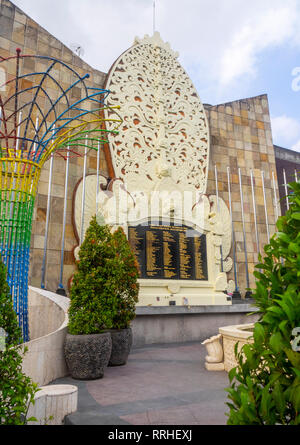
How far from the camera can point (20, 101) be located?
29.5ft

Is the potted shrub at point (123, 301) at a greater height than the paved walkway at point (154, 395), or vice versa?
the potted shrub at point (123, 301)

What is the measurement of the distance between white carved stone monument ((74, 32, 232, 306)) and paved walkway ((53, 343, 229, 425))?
10.3 feet

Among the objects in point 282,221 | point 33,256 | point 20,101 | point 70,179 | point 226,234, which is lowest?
point 282,221

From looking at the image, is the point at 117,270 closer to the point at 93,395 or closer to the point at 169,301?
the point at 93,395

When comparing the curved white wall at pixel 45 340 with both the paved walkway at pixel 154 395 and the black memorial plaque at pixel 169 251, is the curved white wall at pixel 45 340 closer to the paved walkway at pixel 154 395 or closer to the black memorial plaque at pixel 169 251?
the paved walkway at pixel 154 395

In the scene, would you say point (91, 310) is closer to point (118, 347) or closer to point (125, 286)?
point (118, 347)

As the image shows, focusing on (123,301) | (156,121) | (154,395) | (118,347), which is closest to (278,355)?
(154,395)

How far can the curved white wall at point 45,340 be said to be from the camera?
3.67 metres

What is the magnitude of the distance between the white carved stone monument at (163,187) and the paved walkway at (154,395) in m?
3.14

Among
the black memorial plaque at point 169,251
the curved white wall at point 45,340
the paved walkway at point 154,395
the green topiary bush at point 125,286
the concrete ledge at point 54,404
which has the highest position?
the black memorial plaque at point 169,251

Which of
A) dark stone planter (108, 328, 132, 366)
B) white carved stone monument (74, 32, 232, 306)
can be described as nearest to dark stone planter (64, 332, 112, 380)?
dark stone planter (108, 328, 132, 366)

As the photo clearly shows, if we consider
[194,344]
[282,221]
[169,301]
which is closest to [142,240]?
[169,301]

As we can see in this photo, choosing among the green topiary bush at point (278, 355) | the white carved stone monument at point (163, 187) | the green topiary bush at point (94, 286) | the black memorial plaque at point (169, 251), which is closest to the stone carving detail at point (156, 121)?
the white carved stone monument at point (163, 187)

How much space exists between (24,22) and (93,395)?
34.5 ft
